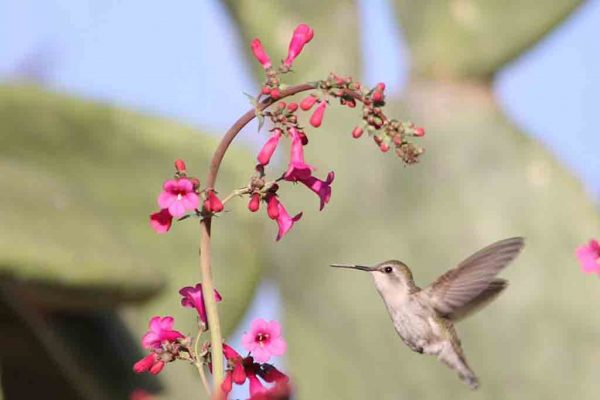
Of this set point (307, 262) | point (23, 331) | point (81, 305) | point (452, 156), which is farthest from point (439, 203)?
point (23, 331)

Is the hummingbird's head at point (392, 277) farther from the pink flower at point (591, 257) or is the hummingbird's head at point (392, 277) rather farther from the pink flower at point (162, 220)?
the pink flower at point (162, 220)

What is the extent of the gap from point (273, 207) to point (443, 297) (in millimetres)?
840

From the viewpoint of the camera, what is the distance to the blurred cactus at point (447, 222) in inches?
168

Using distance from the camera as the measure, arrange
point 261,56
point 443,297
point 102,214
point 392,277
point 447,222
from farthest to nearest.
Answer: point 102,214, point 447,222, point 443,297, point 392,277, point 261,56

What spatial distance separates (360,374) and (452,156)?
0.72 metres

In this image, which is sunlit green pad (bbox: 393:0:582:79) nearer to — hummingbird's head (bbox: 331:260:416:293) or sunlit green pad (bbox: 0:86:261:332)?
sunlit green pad (bbox: 0:86:261:332)

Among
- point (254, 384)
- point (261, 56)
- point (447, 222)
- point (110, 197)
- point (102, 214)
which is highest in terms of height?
point (110, 197)

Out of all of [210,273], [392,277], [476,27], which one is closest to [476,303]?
[392,277]

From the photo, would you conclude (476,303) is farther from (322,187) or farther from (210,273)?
(210,273)

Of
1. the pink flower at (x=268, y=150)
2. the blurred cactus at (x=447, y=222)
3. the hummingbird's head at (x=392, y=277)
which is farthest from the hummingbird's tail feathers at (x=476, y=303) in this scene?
the blurred cactus at (x=447, y=222)

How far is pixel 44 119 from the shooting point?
16.2 feet

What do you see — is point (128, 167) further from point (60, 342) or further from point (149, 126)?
point (60, 342)

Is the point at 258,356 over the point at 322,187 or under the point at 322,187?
under

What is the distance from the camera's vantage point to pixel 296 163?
5.62 feet
